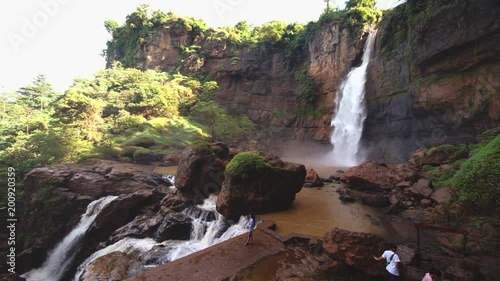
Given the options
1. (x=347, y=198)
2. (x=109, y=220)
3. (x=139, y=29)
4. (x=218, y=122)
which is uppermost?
(x=139, y=29)

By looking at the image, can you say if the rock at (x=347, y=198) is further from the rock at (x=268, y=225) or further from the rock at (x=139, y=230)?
the rock at (x=139, y=230)

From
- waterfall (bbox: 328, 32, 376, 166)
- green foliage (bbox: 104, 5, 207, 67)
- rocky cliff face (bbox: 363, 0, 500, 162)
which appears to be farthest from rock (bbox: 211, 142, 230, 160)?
green foliage (bbox: 104, 5, 207, 67)

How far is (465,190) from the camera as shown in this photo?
21.4 feet

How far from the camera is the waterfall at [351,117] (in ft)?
95.0

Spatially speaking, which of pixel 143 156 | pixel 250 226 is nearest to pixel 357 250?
pixel 250 226

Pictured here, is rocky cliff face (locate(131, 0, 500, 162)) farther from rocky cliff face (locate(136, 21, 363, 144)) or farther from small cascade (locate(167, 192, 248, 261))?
small cascade (locate(167, 192, 248, 261))

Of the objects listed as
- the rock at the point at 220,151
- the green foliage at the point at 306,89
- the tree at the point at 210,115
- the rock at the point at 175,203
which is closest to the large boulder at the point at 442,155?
the rock at the point at 220,151

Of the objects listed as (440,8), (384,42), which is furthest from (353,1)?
(440,8)

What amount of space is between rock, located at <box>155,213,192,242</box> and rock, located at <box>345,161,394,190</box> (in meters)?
10.5

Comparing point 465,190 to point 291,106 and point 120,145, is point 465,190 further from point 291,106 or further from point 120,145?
point 291,106

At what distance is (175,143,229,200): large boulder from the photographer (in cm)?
1375

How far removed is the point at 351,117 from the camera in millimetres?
29875

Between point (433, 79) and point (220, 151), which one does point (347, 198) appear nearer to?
point (220, 151)

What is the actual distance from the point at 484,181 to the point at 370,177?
9581 millimetres
